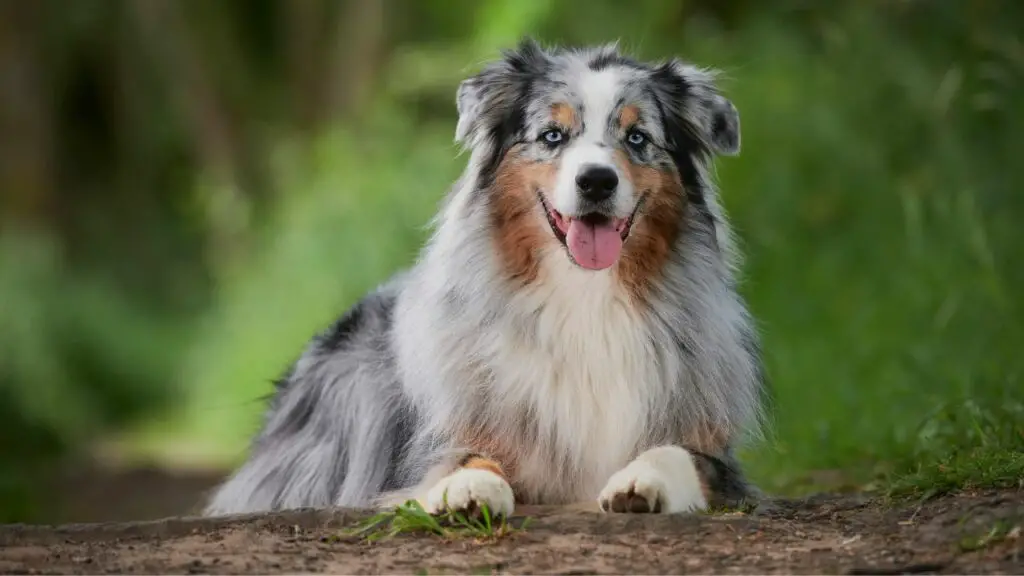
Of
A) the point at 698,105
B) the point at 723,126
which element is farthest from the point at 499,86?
the point at 723,126

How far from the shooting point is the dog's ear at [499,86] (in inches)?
208

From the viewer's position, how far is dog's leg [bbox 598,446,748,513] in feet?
14.8

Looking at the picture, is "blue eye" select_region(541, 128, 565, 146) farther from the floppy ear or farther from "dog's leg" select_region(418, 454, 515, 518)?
"dog's leg" select_region(418, 454, 515, 518)

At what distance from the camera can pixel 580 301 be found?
5031 millimetres

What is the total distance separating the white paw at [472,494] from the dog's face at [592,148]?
86cm

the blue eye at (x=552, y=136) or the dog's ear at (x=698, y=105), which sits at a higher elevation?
the dog's ear at (x=698, y=105)

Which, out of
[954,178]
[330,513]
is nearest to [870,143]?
[954,178]

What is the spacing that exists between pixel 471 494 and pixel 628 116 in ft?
4.83

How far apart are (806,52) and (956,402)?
5.19m

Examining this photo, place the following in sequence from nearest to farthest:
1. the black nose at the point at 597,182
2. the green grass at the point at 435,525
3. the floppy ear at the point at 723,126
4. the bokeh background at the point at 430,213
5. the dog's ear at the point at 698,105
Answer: the green grass at the point at 435,525 < the black nose at the point at 597,182 < the dog's ear at the point at 698,105 < the floppy ear at the point at 723,126 < the bokeh background at the point at 430,213

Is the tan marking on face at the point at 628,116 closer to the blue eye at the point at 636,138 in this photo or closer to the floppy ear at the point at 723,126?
the blue eye at the point at 636,138

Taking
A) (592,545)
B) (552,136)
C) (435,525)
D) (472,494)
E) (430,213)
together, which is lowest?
(592,545)

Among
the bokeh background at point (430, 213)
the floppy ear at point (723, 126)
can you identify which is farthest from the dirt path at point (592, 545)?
the floppy ear at point (723, 126)

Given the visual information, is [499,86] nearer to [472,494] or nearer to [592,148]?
[592,148]
